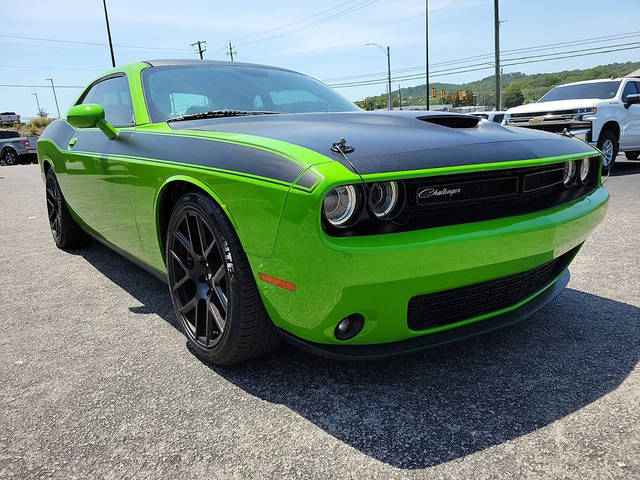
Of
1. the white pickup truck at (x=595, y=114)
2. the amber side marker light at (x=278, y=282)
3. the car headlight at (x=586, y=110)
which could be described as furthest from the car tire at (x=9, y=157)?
the amber side marker light at (x=278, y=282)

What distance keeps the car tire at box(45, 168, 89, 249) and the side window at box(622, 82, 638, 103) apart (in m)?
9.06

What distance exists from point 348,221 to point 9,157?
24.5 m

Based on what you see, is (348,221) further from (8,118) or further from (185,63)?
(8,118)

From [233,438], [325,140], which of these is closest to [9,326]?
[233,438]

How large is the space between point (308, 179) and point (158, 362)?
122cm

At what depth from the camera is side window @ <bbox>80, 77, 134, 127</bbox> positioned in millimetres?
2861

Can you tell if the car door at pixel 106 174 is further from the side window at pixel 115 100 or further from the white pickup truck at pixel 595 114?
the white pickup truck at pixel 595 114

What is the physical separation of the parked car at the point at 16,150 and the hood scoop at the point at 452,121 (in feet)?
76.3

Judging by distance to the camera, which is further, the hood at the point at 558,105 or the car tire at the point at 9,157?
the car tire at the point at 9,157

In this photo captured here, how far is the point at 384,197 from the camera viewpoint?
1.64 m

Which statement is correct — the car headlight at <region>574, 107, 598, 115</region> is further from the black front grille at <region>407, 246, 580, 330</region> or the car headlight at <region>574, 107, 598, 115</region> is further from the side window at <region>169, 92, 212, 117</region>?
the side window at <region>169, 92, 212, 117</region>

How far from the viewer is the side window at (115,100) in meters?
2.86

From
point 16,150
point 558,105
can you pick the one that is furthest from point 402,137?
point 16,150

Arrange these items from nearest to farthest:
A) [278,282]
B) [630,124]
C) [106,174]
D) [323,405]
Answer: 1. [278,282]
2. [323,405]
3. [106,174]
4. [630,124]
